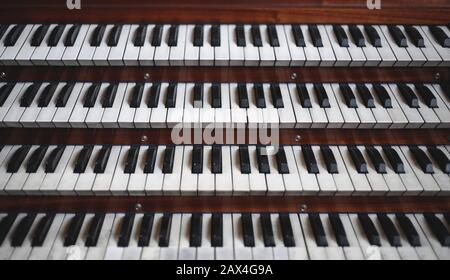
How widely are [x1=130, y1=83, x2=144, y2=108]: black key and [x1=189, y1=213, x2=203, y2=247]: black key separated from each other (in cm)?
66

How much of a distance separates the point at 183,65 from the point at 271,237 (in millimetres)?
995

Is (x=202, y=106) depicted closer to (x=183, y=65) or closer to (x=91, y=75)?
(x=183, y=65)

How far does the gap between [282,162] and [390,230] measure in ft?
2.09

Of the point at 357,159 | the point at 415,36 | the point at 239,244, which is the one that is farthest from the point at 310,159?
the point at 415,36

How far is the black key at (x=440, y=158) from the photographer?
2037 millimetres

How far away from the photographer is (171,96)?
2119 mm

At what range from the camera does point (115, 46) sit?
2.15 m

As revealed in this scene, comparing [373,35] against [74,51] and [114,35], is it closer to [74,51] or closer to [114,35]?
A: [114,35]

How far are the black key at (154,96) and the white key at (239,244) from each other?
732 mm

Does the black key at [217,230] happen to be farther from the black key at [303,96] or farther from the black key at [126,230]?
the black key at [303,96]

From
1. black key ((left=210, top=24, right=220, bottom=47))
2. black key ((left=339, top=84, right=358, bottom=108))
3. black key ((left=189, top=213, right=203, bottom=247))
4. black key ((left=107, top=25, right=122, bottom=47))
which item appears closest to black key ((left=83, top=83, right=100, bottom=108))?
black key ((left=107, top=25, right=122, bottom=47))

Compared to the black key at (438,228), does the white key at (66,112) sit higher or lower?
higher

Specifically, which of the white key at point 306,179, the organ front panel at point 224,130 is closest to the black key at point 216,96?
the organ front panel at point 224,130

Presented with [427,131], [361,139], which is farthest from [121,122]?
[427,131]
